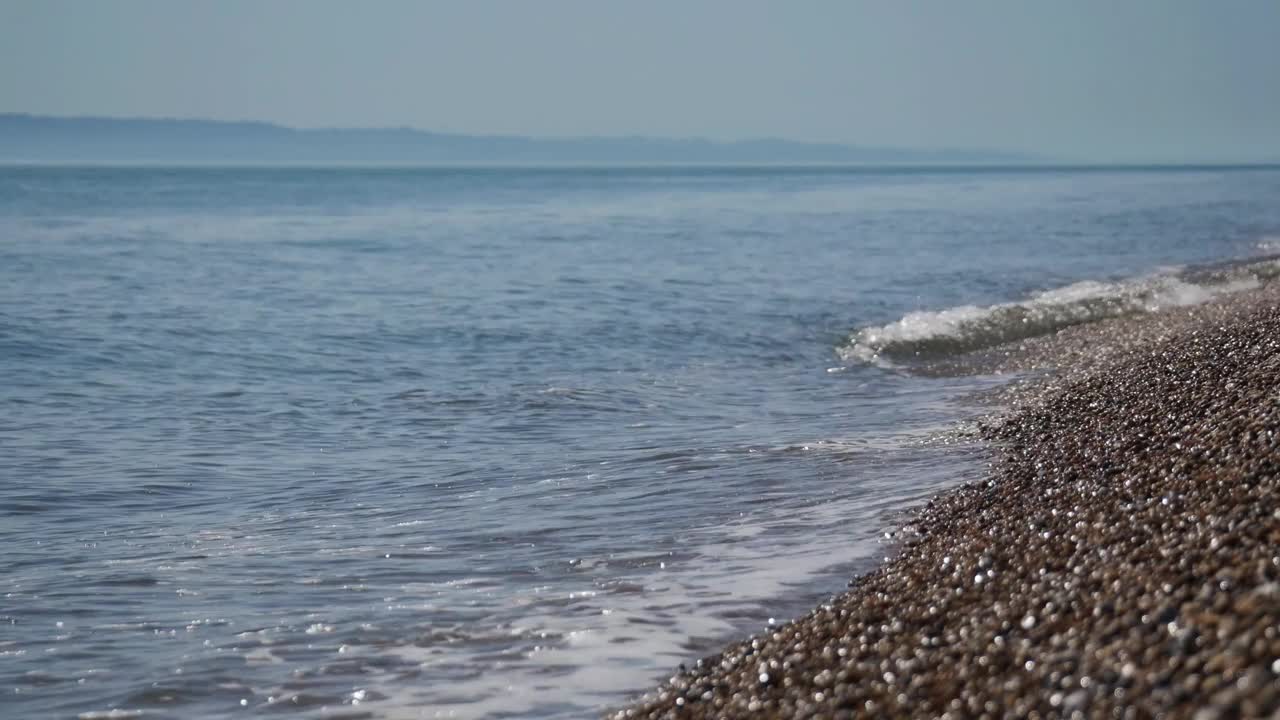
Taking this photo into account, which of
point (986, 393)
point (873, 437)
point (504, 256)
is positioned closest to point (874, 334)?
point (986, 393)

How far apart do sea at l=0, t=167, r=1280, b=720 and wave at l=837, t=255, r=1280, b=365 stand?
119mm

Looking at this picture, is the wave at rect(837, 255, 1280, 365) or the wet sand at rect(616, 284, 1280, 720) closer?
the wet sand at rect(616, 284, 1280, 720)

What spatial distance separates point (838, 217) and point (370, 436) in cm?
6943

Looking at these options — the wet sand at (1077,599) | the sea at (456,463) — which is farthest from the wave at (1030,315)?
the wet sand at (1077,599)

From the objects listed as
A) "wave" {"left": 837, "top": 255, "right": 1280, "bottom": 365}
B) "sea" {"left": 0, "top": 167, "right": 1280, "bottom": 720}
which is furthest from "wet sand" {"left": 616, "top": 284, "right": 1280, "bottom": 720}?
"wave" {"left": 837, "top": 255, "right": 1280, "bottom": 365}

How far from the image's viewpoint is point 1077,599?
686cm

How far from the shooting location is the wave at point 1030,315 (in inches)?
972

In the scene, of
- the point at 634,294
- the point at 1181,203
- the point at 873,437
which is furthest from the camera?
the point at 1181,203

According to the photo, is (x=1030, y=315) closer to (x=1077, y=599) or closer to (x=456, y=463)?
(x=456, y=463)

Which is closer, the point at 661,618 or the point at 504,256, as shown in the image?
the point at 661,618

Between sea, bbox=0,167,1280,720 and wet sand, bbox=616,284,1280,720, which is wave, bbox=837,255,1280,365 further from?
wet sand, bbox=616,284,1280,720

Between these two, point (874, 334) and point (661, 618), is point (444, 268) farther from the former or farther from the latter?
point (661, 618)

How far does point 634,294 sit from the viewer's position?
36438 mm

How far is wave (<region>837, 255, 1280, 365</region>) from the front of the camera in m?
24.7
